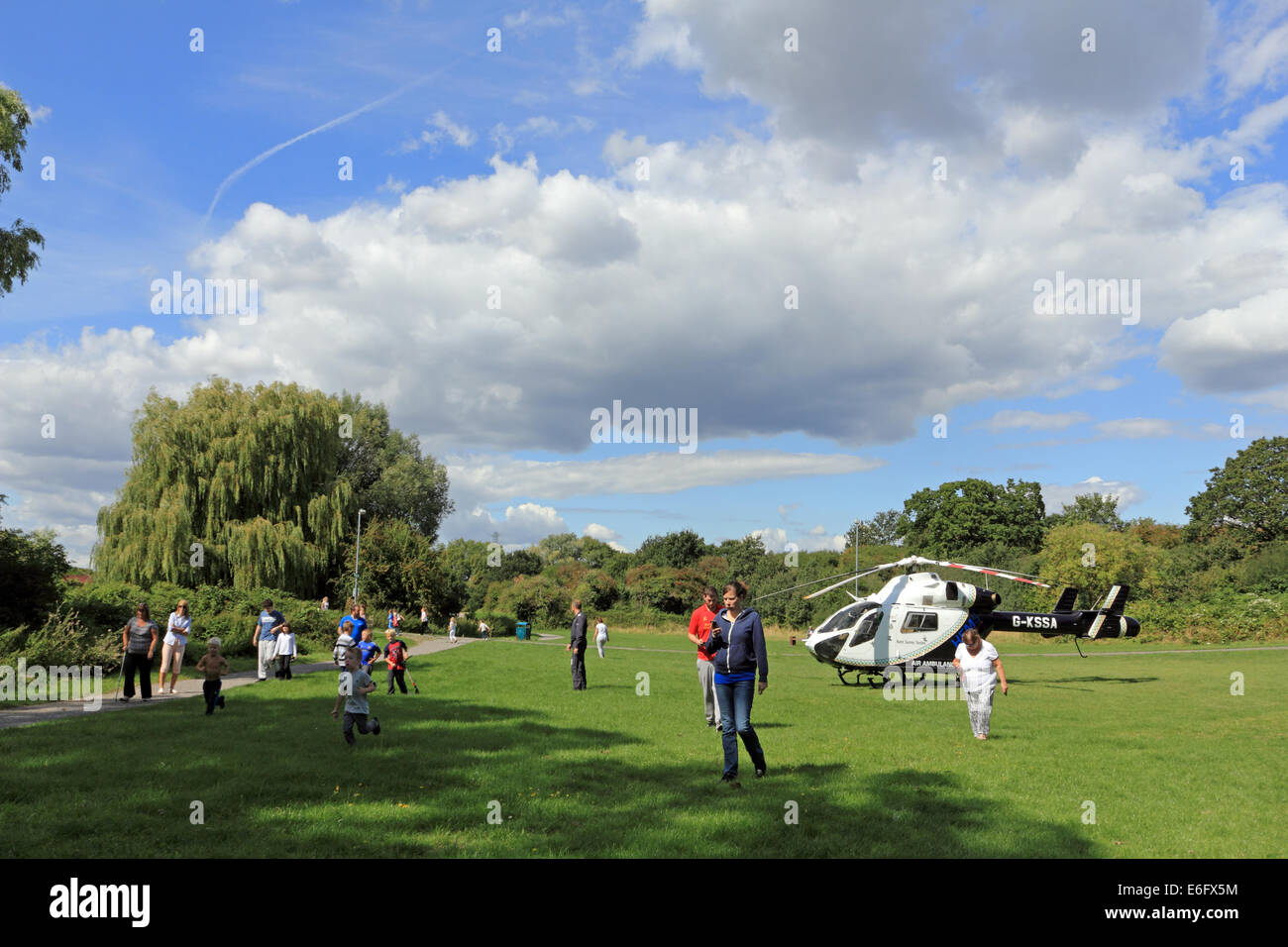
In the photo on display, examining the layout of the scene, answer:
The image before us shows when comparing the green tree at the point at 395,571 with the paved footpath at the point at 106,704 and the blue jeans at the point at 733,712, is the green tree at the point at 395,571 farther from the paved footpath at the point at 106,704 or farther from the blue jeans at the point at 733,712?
the blue jeans at the point at 733,712

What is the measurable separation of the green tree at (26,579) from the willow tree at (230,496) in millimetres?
12439

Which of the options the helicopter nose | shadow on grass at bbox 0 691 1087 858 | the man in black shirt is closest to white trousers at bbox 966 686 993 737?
shadow on grass at bbox 0 691 1087 858

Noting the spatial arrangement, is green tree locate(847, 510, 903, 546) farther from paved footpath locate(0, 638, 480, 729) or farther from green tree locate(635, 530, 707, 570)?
paved footpath locate(0, 638, 480, 729)

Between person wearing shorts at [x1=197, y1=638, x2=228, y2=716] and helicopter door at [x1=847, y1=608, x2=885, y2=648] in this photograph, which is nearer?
person wearing shorts at [x1=197, y1=638, x2=228, y2=716]

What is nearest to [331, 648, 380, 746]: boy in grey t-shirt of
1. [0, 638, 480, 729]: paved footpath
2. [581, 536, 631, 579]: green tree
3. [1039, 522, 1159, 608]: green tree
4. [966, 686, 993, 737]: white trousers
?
[0, 638, 480, 729]: paved footpath

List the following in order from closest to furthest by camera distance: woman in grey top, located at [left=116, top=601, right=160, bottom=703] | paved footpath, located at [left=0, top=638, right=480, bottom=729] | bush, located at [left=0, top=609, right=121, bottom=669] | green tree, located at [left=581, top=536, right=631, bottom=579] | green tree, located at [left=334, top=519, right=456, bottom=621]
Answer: paved footpath, located at [left=0, top=638, right=480, bottom=729]
woman in grey top, located at [left=116, top=601, right=160, bottom=703]
bush, located at [left=0, top=609, right=121, bottom=669]
green tree, located at [left=334, top=519, right=456, bottom=621]
green tree, located at [left=581, top=536, right=631, bottom=579]

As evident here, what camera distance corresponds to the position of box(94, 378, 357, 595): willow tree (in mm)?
33062

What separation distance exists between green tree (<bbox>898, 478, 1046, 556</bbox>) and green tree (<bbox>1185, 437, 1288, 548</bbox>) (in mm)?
15070

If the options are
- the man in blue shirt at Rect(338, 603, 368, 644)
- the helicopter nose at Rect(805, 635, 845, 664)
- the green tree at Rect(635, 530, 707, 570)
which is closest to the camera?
the man in blue shirt at Rect(338, 603, 368, 644)

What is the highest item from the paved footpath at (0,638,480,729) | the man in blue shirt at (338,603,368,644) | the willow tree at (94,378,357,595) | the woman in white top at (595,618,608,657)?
the willow tree at (94,378,357,595)

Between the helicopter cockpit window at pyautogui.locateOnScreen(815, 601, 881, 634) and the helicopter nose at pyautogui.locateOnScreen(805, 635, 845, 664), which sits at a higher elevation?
the helicopter cockpit window at pyautogui.locateOnScreen(815, 601, 881, 634)

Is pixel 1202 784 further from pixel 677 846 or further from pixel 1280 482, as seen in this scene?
pixel 1280 482

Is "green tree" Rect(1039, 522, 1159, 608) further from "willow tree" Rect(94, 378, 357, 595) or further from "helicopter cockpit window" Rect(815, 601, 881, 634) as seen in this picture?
"willow tree" Rect(94, 378, 357, 595)

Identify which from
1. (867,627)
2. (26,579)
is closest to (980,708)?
(867,627)
